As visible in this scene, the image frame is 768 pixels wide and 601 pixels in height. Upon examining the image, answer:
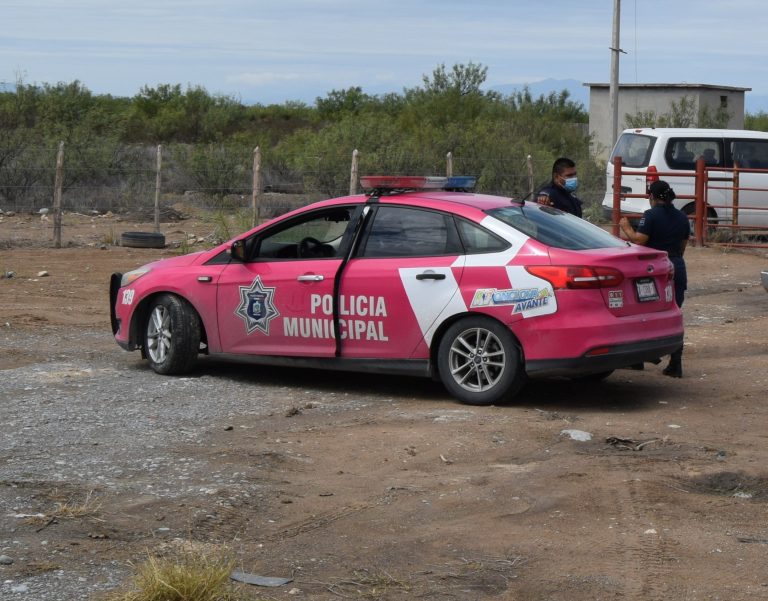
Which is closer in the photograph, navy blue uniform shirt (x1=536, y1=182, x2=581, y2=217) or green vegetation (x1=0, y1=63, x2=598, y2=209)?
navy blue uniform shirt (x1=536, y1=182, x2=581, y2=217)

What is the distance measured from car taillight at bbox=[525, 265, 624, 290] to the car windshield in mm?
303

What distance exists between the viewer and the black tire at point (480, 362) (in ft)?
29.1

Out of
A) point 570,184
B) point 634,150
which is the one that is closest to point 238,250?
point 570,184

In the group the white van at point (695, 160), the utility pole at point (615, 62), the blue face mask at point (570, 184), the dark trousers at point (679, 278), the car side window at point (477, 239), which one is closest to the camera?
the car side window at point (477, 239)

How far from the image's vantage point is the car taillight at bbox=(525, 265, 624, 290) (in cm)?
870

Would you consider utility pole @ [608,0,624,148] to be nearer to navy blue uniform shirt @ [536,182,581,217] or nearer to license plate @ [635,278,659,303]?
navy blue uniform shirt @ [536,182,581,217]

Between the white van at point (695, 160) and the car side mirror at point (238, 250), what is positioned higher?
the white van at point (695, 160)

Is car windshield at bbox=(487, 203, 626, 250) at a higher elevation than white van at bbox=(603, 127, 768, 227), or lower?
lower

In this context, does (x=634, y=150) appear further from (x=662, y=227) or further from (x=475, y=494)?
Result: (x=475, y=494)

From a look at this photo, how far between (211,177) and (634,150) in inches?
459

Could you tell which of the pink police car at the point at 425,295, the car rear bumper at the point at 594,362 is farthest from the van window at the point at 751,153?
the car rear bumper at the point at 594,362

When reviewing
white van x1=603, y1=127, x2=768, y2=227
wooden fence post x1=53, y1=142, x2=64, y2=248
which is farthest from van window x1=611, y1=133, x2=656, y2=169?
wooden fence post x1=53, y1=142, x2=64, y2=248

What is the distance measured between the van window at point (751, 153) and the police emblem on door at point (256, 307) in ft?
49.9

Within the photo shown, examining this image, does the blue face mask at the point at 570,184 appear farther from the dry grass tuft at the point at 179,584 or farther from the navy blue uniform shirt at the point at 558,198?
the dry grass tuft at the point at 179,584
